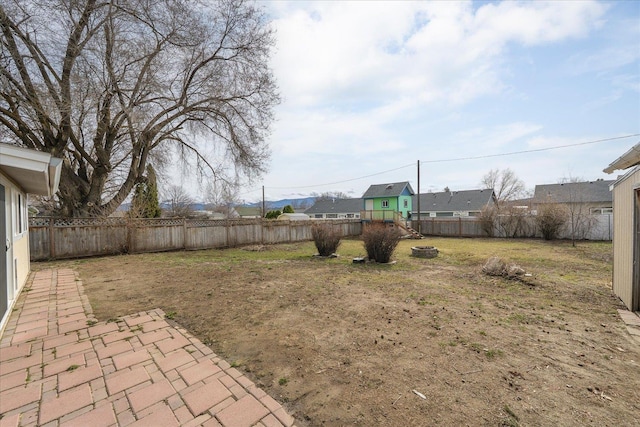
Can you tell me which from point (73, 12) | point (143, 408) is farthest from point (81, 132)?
point (143, 408)

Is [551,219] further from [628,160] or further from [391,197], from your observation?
[391,197]

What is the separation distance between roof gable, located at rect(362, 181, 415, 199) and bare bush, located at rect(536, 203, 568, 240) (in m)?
15.0

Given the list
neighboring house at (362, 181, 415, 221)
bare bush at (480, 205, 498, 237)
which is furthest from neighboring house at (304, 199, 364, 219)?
bare bush at (480, 205, 498, 237)

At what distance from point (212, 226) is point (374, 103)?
9410 mm

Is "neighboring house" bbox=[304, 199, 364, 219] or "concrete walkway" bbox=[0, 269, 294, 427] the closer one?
"concrete walkway" bbox=[0, 269, 294, 427]

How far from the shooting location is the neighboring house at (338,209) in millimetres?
37281

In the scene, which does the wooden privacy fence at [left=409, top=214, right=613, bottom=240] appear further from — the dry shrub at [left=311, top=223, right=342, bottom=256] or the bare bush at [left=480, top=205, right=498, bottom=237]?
the dry shrub at [left=311, top=223, right=342, bottom=256]

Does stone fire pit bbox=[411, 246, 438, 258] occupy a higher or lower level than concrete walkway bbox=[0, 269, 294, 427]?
lower

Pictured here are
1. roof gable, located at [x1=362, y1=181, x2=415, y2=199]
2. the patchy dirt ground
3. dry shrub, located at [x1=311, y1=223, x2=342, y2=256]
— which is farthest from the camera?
roof gable, located at [x1=362, y1=181, x2=415, y2=199]

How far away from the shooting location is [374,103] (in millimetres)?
11648

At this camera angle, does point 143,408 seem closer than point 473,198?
Yes

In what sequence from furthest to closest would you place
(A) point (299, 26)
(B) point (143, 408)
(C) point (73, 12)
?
(C) point (73, 12) → (A) point (299, 26) → (B) point (143, 408)

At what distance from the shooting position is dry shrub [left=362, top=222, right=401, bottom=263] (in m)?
8.21

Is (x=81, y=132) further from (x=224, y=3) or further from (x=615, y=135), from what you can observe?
(x=615, y=135)
